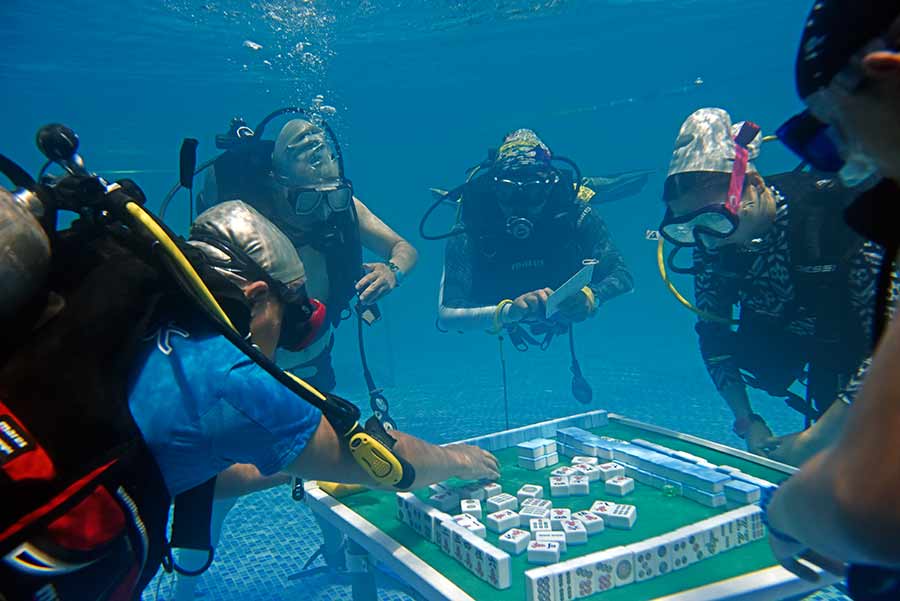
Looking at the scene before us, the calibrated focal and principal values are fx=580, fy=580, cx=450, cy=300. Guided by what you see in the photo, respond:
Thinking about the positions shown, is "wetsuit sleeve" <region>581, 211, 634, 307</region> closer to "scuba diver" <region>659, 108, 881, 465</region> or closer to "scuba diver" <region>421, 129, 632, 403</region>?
"scuba diver" <region>421, 129, 632, 403</region>

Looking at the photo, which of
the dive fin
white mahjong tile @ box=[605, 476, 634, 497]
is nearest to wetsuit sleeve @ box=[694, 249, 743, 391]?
white mahjong tile @ box=[605, 476, 634, 497]

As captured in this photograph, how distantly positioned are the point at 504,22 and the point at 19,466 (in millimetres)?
19853

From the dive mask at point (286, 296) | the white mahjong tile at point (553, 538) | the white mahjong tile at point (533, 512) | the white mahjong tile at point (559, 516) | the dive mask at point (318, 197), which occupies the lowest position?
the white mahjong tile at point (553, 538)

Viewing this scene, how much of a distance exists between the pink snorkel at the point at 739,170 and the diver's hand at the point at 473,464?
6.68ft

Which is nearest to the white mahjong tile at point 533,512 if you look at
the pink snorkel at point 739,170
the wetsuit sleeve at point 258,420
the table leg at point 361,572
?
the table leg at point 361,572

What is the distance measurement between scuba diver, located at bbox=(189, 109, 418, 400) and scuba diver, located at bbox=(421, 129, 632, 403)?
137 cm

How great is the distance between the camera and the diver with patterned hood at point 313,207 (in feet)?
16.1

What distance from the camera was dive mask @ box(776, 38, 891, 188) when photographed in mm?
961

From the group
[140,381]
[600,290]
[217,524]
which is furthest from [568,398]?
[140,381]

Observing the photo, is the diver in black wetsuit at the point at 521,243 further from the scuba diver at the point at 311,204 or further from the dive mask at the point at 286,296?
the dive mask at the point at 286,296

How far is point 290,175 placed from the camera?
4.91 meters

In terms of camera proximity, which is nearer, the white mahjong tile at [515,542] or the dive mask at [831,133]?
the dive mask at [831,133]

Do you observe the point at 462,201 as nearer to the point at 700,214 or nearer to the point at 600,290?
the point at 600,290

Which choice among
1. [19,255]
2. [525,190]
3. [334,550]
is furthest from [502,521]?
[525,190]
